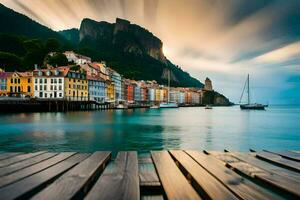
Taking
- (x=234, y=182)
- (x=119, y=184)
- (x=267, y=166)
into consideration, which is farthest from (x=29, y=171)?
(x=267, y=166)

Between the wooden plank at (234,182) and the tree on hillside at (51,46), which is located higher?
the tree on hillside at (51,46)

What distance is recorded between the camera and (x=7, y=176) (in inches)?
129

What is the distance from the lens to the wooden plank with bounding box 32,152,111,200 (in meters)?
2.50

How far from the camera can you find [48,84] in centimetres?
9600

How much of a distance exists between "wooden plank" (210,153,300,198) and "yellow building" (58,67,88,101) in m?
96.0

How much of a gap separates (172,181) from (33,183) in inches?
58.2

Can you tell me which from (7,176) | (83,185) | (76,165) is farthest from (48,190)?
(76,165)

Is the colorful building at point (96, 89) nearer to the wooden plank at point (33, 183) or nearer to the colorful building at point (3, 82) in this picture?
the colorful building at point (3, 82)

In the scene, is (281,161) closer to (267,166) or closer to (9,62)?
(267,166)

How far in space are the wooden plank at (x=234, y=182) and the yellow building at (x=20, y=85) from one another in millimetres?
101247

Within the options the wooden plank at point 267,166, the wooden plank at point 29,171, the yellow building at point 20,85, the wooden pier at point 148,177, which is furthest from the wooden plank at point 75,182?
the yellow building at point 20,85

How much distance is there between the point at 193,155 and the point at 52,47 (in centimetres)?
14890

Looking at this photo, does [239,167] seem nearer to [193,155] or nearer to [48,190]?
[193,155]

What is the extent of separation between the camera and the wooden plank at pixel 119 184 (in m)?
2.55
